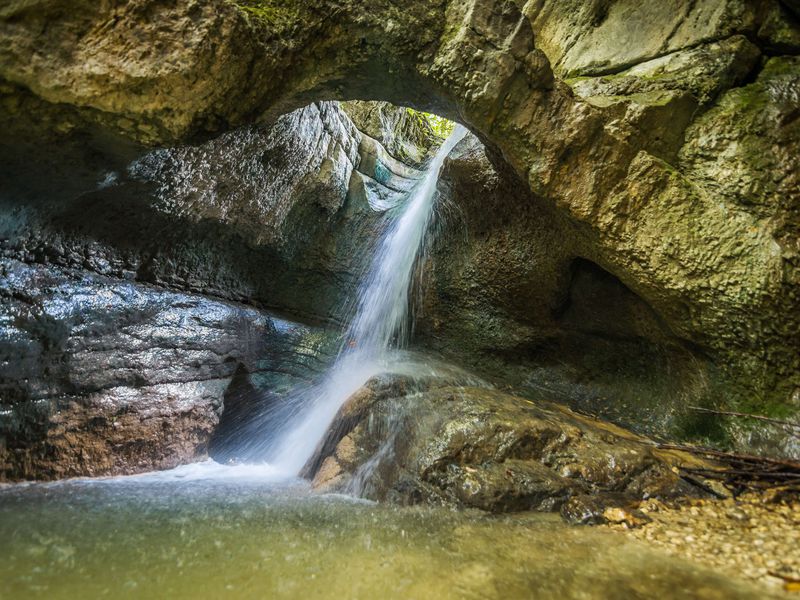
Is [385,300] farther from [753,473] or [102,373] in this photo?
[753,473]

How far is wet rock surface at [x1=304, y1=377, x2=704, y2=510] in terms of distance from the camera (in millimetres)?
3154

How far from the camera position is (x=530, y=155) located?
440cm

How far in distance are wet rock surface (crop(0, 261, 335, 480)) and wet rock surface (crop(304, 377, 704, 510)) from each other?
5.14 feet

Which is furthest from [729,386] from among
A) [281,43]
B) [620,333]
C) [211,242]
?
[211,242]

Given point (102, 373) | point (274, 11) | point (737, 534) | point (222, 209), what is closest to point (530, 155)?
point (274, 11)

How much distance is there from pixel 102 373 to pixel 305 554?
3119 mm

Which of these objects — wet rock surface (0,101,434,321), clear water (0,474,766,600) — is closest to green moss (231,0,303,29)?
wet rock surface (0,101,434,321)

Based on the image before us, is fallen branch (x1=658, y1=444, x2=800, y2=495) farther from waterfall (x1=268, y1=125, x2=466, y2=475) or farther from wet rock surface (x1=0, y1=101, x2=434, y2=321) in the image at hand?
wet rock surface (x1=0, y1=101, x2=434, y2=321)

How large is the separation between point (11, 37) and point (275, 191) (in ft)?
10.1

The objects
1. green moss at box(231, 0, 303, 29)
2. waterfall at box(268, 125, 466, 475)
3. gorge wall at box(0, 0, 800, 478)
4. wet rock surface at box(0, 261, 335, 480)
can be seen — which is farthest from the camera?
waterfall at box(268, 125, 466, 475)

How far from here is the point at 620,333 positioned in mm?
A: 5305

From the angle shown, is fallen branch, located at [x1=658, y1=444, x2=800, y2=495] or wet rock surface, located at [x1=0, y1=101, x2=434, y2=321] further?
wet rock surface, located at [x1=0, y1=101, x2=434, y2=321]

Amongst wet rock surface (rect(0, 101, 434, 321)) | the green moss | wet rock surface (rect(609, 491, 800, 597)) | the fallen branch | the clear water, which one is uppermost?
the green moss

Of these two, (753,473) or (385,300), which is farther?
(385,300)
